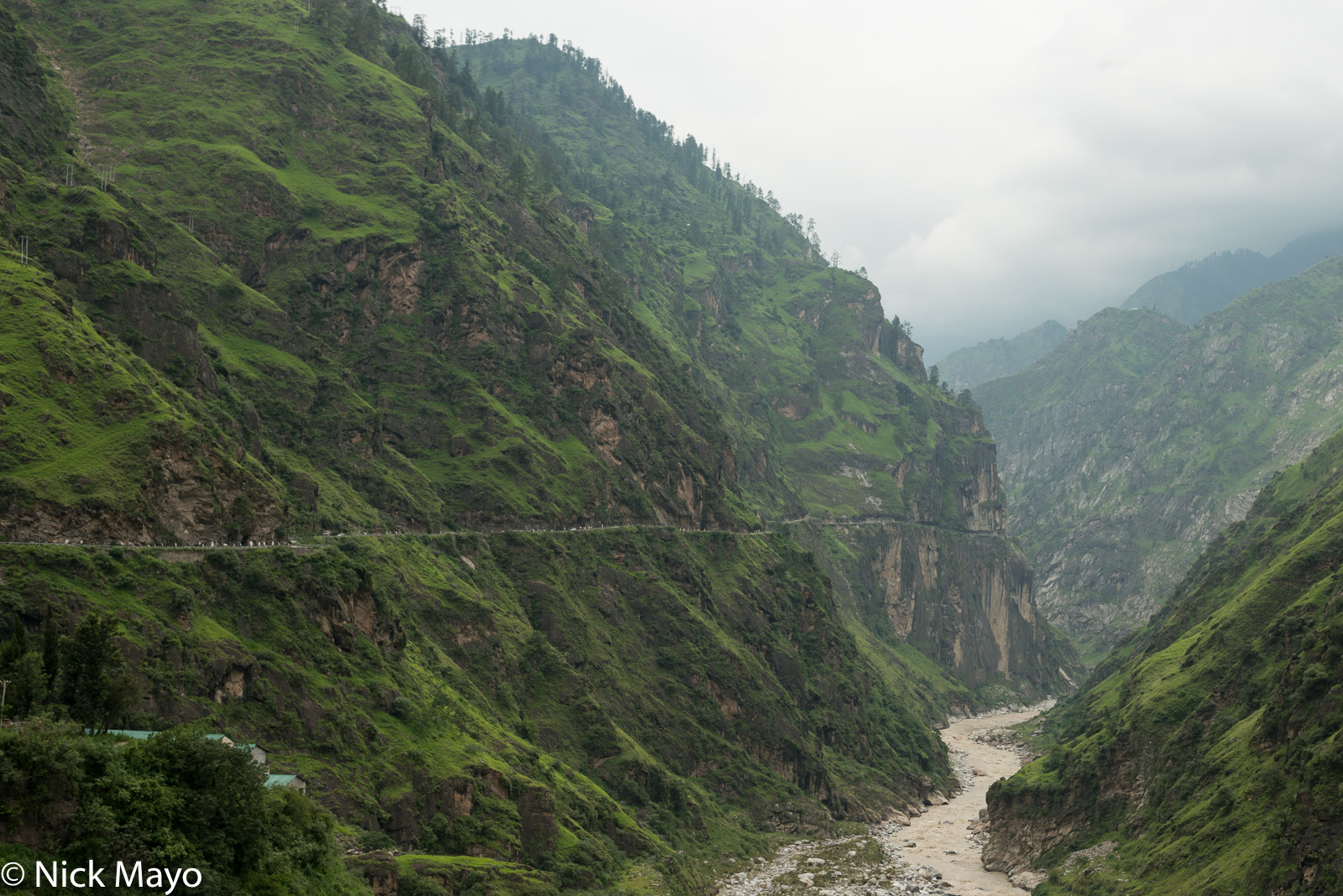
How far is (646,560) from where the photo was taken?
549 ft

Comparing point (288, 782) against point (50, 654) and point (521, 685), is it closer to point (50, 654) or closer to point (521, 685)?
point (50, 654)

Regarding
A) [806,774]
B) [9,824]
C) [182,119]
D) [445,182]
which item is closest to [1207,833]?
[806,774]

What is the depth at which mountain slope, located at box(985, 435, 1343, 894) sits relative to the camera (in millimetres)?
86250

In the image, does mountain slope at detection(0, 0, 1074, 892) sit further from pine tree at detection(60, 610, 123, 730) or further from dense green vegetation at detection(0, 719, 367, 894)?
pine tree at detection(60, 610, 123, 730)

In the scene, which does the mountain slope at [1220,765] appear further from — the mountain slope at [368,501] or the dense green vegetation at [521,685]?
the dense green vegetation at [521,685]

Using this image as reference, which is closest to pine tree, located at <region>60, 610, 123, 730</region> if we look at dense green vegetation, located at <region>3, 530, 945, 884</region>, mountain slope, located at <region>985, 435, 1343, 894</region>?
dense green vegetation, located at <region>3, 530, 945, 884</region>

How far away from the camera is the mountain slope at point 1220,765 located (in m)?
86.2

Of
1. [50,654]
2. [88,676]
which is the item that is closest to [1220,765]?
[88,676]

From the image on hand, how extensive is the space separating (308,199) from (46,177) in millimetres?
48018

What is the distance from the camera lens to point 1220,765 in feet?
347

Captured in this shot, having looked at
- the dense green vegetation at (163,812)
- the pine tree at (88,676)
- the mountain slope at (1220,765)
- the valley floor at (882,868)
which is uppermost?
the pine tree at (88,676)

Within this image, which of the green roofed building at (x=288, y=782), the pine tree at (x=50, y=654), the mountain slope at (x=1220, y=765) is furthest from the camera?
the mountain slope at (x=1220, y=765)

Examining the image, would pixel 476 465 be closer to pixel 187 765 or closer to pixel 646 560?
pixel 646 560

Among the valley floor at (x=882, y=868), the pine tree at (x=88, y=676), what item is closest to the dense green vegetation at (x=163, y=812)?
the pine tree at (x=88, y=676)
